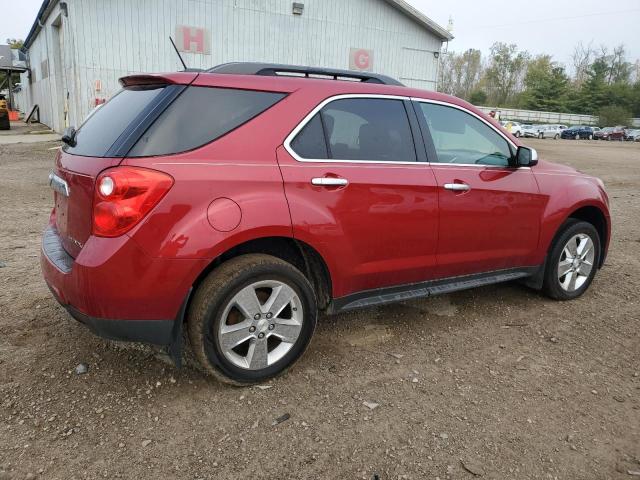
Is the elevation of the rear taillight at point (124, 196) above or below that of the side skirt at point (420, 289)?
above

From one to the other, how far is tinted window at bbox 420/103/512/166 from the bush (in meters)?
74.4

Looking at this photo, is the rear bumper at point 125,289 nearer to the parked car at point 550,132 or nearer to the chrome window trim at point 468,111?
the chrome window trim at point 468,111

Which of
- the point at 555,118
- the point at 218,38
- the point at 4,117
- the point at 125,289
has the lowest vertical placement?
the point at 125,289

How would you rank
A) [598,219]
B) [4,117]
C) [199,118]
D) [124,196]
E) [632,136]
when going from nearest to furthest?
[124,196] → [199,118] → [598,219] → [4,117] → [632,136]

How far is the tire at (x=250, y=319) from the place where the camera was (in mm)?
2756

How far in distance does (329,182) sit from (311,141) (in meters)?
0.27

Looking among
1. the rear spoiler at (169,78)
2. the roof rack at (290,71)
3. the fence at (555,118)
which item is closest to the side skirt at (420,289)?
the roof rack at (290,71)

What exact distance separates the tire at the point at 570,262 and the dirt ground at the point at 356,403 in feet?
1.02

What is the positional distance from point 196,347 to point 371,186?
4.54 ft

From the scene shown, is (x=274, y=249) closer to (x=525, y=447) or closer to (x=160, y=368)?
(x=160, y=368)

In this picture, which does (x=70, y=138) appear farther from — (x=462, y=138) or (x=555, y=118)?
(x=555, y=118)

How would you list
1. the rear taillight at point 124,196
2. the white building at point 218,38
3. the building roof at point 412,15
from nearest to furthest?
the rear taillight at point 124,196 → the white building at point 218,38 → the building roof at point 412,15

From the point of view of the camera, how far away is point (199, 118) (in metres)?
2.79

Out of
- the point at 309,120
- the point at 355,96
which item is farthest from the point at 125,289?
the point at 355,96
